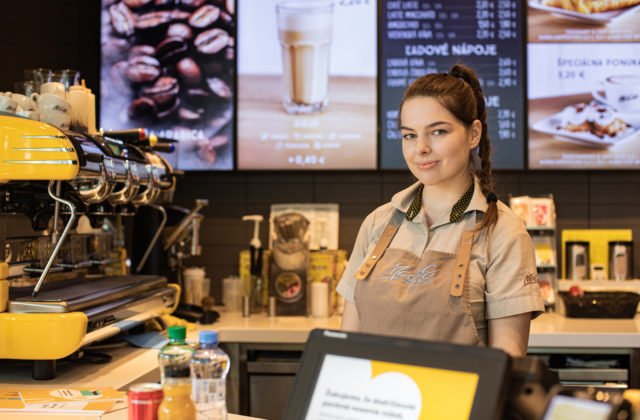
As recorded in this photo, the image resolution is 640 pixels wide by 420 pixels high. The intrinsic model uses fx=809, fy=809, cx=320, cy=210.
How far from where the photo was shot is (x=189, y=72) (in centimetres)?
396

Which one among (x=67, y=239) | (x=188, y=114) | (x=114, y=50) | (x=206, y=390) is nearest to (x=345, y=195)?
(x=188, y=114)

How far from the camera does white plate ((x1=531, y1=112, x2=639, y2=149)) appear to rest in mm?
3857

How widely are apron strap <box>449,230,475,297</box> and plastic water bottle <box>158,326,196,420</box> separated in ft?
2.15

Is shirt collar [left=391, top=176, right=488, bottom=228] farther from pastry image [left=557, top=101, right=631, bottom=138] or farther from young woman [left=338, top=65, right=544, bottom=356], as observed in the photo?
pastry image [left=557, top=101, right=631, bottom=138]

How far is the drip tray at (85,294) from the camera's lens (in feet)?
7.41

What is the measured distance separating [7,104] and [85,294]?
0.62 m

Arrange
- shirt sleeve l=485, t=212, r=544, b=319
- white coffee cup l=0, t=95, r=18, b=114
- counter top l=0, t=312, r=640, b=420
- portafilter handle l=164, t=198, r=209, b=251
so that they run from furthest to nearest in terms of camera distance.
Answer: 1. portafilter handle l=164, t=198, r=209, b=251
2. counter top l=0, t=312, r=640, b=420
3. white coffee cup l=0, t=95, r=18, b=114
4. shirt sleeve l=485, t=212, r=544, b=319

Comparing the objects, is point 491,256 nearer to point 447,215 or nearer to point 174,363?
point 447,215

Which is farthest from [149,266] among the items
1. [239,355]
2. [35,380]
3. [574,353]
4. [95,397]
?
[574,353]

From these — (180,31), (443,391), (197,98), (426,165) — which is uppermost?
(180,31)

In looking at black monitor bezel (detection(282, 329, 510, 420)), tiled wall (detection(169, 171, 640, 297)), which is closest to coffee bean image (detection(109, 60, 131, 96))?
tiled wall (detection(169, 171, 640, 297))

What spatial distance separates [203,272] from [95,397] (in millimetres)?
1814

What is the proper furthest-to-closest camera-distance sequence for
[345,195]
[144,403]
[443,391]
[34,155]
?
1. [345,195]
2. [34,155]
3. [144,403]
4. [443,391]

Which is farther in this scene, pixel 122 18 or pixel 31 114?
pixel 122 18
